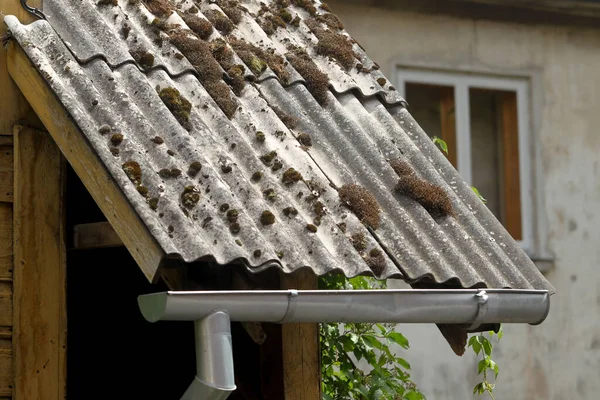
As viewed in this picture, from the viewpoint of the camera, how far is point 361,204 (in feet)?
13.4

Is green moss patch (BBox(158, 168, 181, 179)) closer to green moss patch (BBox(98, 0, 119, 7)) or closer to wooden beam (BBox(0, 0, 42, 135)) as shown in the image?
wooden beam (BBox(0, 0, 42, 135))

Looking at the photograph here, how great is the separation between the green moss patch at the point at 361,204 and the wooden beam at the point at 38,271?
1.13 metres

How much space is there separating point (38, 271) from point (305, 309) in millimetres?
1249

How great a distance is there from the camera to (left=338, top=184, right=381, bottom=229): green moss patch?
4055 millimetres

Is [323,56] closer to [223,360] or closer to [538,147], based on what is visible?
[223,360]

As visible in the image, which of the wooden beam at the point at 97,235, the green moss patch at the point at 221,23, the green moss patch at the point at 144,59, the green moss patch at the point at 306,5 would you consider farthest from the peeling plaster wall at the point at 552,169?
the green moss patch at the point at 144,59

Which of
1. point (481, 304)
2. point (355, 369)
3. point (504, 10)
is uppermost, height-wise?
point (504, 10)

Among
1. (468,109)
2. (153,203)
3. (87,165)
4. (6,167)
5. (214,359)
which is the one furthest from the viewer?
(468,109)

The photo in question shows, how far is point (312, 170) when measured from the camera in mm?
4160

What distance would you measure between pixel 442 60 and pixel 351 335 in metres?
5.24

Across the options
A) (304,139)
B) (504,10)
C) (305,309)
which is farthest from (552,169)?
(305,309)

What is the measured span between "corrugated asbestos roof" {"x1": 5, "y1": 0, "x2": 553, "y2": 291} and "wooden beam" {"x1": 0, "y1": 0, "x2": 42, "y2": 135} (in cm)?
10

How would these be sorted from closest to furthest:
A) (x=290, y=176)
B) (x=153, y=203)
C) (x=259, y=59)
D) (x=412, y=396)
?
(x=153, y=203), (x=290, y=176), (x=259, y=59), (x=412, y=396)

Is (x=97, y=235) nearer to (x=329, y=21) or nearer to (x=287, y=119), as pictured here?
(x=287, y=119)
